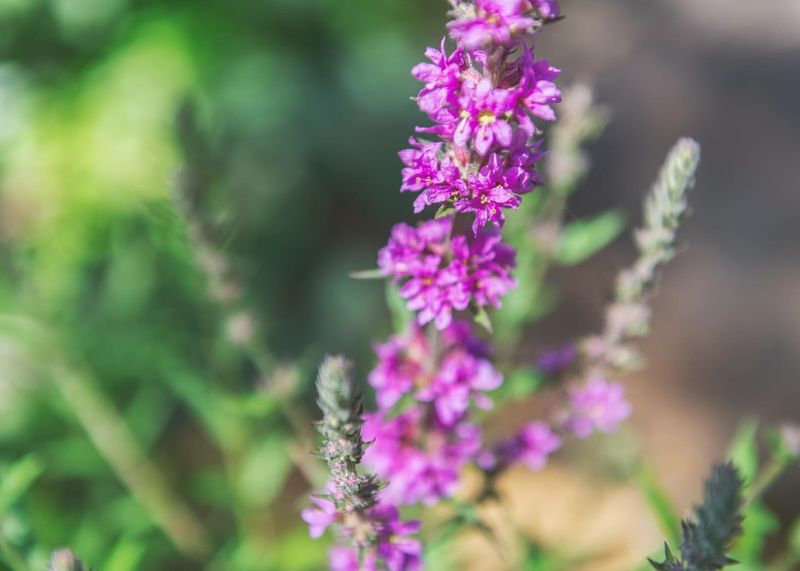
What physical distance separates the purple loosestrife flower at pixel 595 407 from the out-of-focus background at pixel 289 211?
1264 millimetres

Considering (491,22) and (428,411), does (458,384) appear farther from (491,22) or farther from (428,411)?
(491,22)

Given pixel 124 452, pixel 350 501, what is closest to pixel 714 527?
pixel 350 501

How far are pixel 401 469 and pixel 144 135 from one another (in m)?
2.76

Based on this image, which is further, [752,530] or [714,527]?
[752,530]

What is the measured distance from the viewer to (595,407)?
198cm

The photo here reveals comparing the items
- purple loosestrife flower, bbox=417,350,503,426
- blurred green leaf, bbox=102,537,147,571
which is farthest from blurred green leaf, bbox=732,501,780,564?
blurred green leaf, bbox=102,537,147,571

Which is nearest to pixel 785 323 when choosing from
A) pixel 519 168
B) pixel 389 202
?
pixel 389 202

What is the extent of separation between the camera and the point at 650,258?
1.72m

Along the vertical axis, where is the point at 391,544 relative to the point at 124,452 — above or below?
below

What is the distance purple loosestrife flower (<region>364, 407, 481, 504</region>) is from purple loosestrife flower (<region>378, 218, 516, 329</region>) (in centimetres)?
36

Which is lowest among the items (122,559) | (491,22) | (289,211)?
(122,559)

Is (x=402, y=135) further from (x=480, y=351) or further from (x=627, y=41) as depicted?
(x=480, y=351)

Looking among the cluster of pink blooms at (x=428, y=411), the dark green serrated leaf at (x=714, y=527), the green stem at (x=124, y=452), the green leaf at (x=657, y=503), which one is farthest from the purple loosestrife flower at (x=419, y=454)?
the green stem at (x=124, y=452)

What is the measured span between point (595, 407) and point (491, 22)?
1.08m
